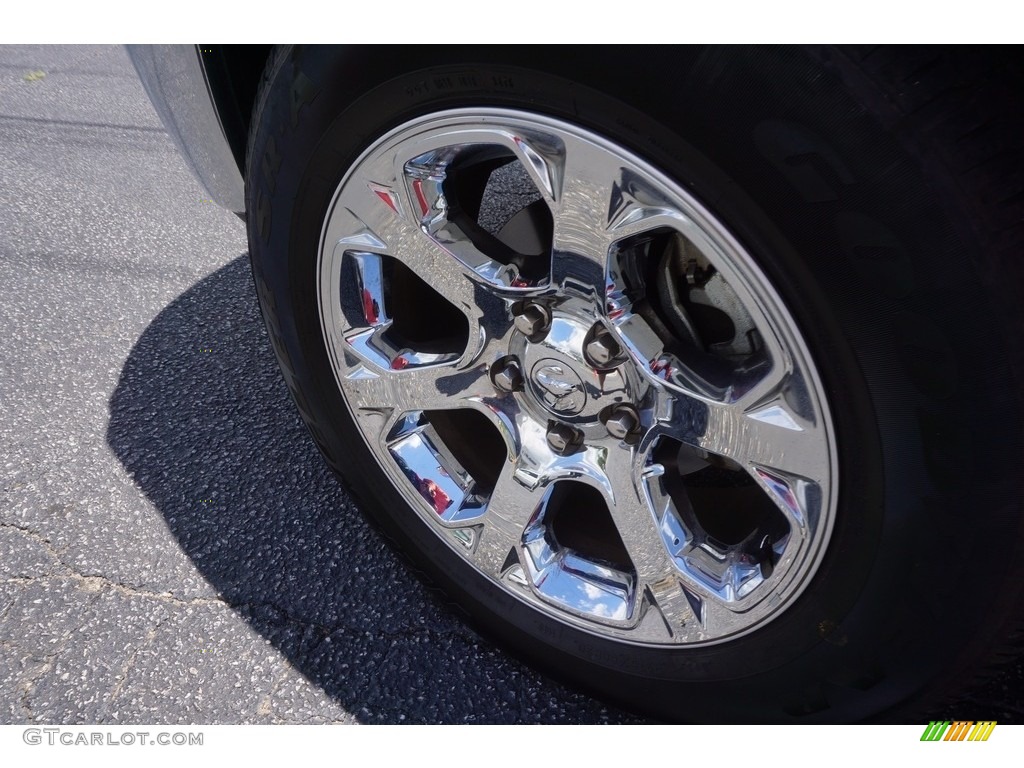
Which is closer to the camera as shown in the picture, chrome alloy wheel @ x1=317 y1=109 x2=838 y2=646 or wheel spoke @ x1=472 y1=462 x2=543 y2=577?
chrome alloy wheel @ x1=317 y1=109 x2=838 y2=646

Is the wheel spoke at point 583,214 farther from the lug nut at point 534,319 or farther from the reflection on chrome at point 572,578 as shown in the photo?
the reflection on chrome at point 572,578

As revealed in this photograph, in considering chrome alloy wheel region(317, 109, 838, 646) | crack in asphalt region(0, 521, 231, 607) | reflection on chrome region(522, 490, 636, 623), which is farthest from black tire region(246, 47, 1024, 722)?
crack in asphalt region(0, 521, 231, 607)

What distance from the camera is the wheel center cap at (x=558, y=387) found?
4.00 ft

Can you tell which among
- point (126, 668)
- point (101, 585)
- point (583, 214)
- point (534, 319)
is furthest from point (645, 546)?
point (101, 585)

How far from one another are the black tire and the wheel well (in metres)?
0.34

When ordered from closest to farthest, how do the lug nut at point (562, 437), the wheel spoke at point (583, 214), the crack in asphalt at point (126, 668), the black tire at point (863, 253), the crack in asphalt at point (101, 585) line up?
the black tire at point (863, 253) → the wheel spoke at point (583, 214) → the lug nut at point (562, 437) → the crack in asphalt at point (126, 668) → the crack in asphalt at point (101, 585)

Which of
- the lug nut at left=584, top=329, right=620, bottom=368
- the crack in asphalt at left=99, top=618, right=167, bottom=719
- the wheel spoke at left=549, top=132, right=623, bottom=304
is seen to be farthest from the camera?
the crack in asphalt at left=99, top=618, right=167, bottom=719

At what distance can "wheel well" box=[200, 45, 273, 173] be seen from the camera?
1499mm

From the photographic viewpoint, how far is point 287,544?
1730mm

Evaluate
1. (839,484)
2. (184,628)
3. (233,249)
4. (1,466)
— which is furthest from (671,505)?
(233,249)

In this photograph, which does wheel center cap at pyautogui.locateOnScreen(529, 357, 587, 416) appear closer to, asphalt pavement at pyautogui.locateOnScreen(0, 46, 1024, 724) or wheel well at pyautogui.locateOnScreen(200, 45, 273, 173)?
asphalt pavement at pyautogui.locateOnScreen(0, 46, 1024, 724)

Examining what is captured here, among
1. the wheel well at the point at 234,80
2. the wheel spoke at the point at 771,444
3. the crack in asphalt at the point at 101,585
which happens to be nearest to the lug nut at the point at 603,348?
the wheel spoke at the point at 771,444

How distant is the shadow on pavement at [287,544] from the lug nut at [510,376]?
0.53 meters

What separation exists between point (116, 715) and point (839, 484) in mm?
1241
